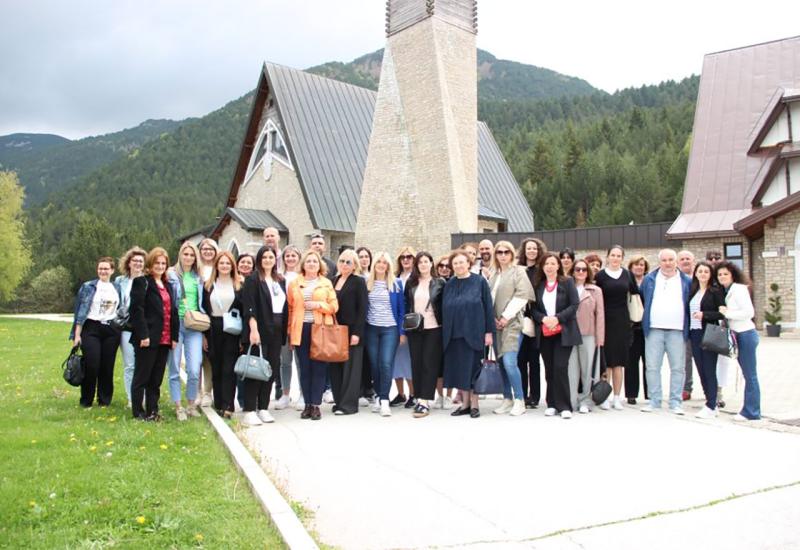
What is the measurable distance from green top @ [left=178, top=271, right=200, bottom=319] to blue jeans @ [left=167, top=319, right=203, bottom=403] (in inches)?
7.8

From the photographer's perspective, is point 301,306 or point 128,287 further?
point 128,287

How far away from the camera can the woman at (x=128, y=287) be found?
7.48 meters

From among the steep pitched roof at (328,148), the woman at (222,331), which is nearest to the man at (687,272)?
the woman at (222,331)

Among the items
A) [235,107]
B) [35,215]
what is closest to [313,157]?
[35,215]

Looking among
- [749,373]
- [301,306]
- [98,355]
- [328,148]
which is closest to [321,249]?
[301,306]

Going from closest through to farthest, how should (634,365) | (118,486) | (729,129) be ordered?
1. (118,486)
2. (634,365)
3. (729,129)

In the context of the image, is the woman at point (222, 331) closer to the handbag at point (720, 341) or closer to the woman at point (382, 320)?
the woman at point (382, 320)

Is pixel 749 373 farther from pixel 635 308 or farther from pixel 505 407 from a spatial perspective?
pixel 505 407

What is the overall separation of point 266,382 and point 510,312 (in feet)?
9.21

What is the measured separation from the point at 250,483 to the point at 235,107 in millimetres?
139039

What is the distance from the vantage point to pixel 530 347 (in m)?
7.89

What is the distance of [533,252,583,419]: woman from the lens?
7414 mm

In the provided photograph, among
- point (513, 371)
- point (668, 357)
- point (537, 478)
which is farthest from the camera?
point (668, 357)

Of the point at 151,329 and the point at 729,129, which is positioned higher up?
the point at 729,129
